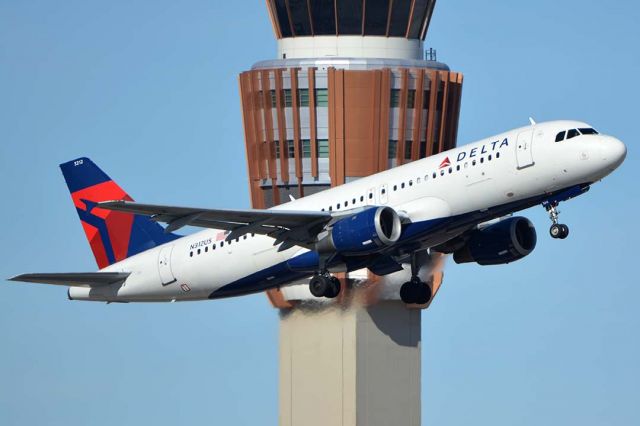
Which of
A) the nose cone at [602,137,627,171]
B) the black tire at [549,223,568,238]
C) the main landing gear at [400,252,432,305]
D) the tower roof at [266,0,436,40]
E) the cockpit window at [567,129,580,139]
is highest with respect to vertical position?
the tower roof at [266,0,436,40]

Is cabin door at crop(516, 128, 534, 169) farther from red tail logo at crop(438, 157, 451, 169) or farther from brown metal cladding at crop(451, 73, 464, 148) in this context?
brown metal cladding at crop(451, 73, 464, 148)

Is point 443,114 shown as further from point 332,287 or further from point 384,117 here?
point 332,287

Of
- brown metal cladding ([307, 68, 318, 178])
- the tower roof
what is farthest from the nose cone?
brown metal cladding ([307, 68, 318, 178])

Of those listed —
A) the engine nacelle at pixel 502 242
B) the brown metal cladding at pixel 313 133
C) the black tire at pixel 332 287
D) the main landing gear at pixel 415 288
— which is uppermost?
the brown metal cladding at pixel 313 133

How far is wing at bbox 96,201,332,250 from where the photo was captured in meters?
106

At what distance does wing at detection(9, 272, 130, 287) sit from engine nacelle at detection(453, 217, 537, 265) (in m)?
16.2

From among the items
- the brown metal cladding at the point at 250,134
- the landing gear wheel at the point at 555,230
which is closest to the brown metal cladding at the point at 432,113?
the brown metal cladding at the point at 250,134

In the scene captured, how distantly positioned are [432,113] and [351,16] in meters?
7.24

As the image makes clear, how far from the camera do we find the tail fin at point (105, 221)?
119688mm

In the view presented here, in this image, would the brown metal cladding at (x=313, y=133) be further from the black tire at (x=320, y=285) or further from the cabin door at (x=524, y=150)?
the cabin door at (x=524, y=150)

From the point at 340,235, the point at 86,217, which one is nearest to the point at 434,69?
the point at 86,217

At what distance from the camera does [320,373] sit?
471 feet

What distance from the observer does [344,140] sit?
462ft

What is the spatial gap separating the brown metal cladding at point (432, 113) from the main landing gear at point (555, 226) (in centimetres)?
3748
